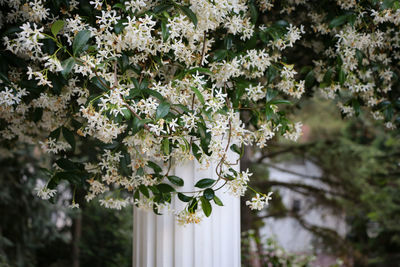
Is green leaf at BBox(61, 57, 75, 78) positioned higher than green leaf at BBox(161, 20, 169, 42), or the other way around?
green leaf at BBox(161, 20, 169, 42)

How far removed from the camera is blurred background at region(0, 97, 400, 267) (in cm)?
363

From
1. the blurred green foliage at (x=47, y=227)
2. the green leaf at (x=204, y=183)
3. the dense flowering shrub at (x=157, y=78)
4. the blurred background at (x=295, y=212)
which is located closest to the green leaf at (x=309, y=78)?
the dense flowering shrub at (x=157, y=78)

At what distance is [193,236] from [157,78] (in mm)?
552

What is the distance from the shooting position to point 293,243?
4.83 m

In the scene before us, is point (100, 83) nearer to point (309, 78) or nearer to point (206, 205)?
point (206, 205)

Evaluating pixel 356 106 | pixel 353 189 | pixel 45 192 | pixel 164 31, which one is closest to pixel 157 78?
pixel 164 31

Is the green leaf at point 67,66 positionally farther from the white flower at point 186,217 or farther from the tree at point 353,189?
the tree at point 353,189

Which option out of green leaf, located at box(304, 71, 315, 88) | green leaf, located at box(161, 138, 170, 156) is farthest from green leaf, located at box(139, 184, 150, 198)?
green leaf, located at box(304, 71, 315, 88)

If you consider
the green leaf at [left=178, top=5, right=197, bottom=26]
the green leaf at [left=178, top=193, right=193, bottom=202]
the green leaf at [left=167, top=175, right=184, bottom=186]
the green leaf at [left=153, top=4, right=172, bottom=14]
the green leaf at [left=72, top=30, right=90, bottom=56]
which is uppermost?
the green leaf at [left=153, top=4, right=172, bottom=14]

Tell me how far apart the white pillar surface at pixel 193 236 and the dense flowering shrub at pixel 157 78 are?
0.05 metres

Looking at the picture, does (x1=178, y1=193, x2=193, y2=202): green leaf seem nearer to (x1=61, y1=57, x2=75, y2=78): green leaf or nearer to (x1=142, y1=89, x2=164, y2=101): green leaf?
(x1=142, y1=89, x2=164, y2=101): green leaf

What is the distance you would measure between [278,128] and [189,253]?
1.74ft

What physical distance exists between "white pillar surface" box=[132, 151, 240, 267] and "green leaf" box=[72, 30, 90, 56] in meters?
0.52

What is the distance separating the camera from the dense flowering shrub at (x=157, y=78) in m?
1.11
